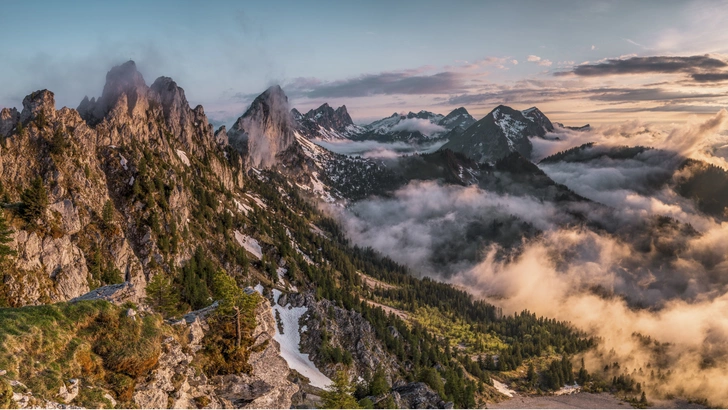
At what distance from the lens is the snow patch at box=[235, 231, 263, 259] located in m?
190

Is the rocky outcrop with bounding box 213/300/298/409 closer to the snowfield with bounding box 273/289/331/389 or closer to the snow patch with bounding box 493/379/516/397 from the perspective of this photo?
the snowfield with bounding box 273/289/331/389

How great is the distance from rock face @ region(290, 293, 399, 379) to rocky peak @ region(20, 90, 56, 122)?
8749 cm

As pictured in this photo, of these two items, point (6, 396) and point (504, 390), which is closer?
point (6, 396)

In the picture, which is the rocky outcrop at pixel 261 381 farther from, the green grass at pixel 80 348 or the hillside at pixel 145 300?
the green grass at pixel 80 348

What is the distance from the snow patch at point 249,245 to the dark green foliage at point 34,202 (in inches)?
3921

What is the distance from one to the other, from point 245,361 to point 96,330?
2045 centimetres

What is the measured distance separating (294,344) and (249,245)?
9814 cm


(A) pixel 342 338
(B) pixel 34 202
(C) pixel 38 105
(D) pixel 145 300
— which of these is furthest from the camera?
(C) pixel 38 105

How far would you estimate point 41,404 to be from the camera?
28.7 meters

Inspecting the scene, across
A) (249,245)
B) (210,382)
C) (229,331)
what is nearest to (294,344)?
(229,331)

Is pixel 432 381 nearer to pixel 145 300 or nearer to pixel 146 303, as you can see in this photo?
pixel 146 303

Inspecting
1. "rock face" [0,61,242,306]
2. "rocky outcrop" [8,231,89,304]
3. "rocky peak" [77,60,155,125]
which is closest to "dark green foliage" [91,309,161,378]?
"rock face" [0,61,242,306]

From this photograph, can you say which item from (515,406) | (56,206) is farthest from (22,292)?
(515,406)

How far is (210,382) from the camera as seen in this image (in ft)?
153
